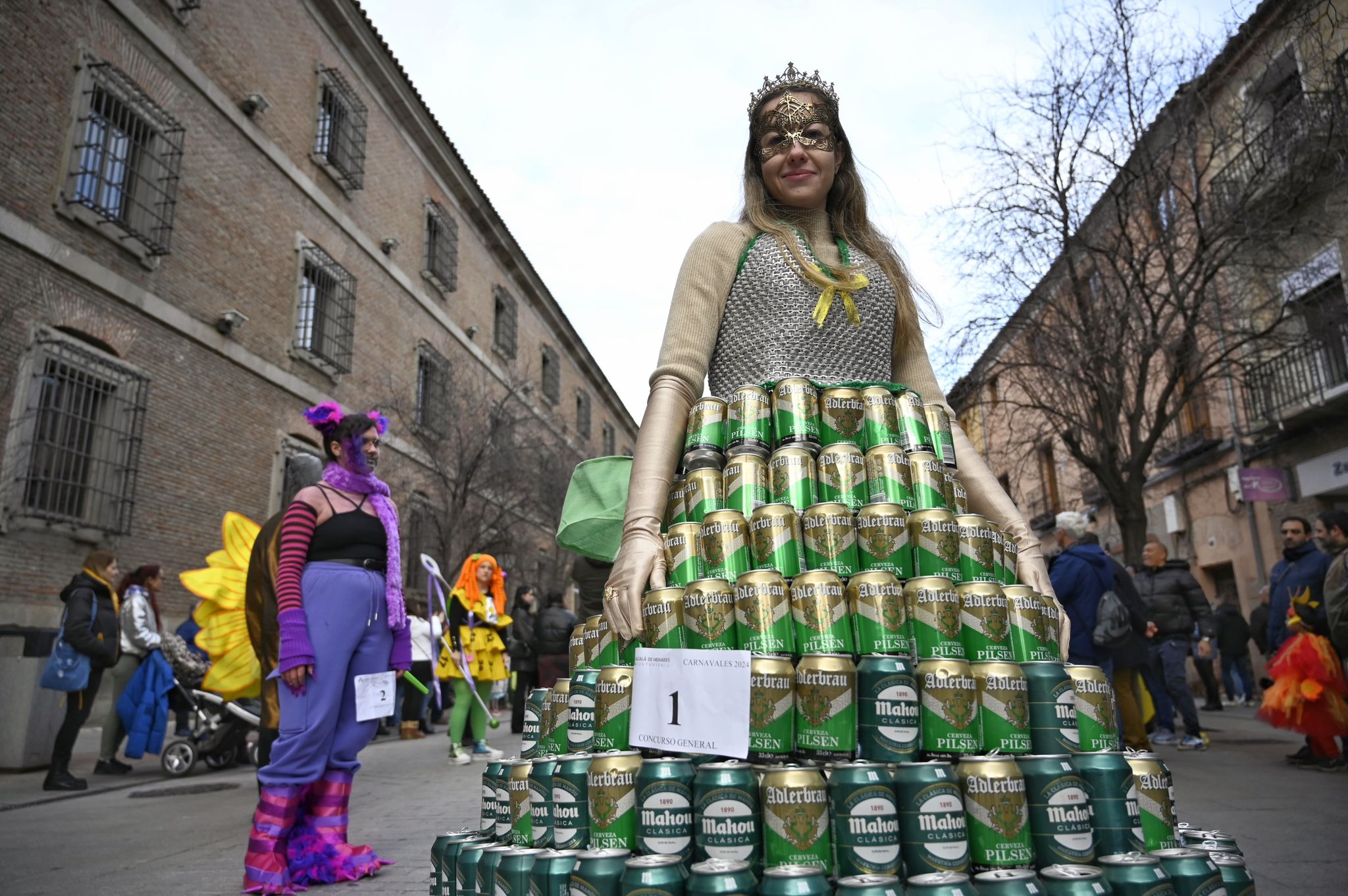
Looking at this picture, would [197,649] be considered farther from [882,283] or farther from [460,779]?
[882,283]

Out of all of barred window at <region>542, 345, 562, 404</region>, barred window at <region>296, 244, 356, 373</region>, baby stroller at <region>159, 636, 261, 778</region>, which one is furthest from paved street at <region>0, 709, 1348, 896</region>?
barred window at <region>542, 345, 562, 404</region>

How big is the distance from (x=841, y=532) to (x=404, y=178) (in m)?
18.6

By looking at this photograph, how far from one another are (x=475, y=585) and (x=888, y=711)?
298 inches

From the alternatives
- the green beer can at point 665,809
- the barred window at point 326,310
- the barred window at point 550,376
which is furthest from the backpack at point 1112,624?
the barred window at point 550,376

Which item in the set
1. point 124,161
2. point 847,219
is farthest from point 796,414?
point 124,161

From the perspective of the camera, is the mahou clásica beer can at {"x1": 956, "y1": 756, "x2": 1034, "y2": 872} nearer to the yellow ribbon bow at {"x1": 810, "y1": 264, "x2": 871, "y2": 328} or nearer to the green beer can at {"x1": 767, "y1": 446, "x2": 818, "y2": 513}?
the green beer can at {"x1": 767, "y1": 446, "x2": 818, "y2": 513}

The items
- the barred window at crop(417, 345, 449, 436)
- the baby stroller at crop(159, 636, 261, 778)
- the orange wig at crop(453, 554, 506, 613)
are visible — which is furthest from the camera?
the barred window at crop(417, 345, 449, 436)

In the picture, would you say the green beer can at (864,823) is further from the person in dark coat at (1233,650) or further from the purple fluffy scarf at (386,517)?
the person in dark coat at (1233,650)

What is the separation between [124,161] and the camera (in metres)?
10.8

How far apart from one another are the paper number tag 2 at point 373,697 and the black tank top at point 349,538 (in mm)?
515

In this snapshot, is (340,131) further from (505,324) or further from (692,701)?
(692,701)

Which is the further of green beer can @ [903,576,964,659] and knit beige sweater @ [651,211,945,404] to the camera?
knit beige sweater @ [651,211,945,404]

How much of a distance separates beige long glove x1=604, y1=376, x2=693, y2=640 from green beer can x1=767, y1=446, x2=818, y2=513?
28 centimetres

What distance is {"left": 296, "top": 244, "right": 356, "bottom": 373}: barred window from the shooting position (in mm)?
14727
